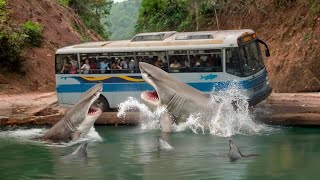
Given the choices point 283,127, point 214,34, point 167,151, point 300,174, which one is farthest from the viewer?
point 214,34

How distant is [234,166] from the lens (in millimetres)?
14203

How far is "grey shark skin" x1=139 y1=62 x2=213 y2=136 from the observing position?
1888 cm

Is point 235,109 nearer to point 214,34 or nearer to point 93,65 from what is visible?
point 214,34

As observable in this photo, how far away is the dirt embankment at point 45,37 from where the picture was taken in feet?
96.7

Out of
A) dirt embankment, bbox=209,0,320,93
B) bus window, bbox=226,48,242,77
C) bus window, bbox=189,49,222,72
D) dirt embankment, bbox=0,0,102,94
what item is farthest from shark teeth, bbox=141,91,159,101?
dirt embankment, bbox=0,0,102,94

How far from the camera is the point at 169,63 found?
68.6ft

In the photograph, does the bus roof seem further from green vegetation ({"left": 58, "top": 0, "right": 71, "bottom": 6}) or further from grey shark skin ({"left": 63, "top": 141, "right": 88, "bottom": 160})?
green vegetation ({"left": 58, "top": 0, "right": 71, "bottom": 6})

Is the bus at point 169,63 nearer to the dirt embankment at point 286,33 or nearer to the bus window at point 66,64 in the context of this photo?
the bus window at point 66,64

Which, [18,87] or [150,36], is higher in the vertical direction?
[150,36]

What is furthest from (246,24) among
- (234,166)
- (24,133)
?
(234,166)

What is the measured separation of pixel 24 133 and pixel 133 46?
4.69 m

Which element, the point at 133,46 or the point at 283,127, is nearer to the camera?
the point at 283,127

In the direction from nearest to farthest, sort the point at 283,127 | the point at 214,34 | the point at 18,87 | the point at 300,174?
1. the point at 300,174
2. the point at 283,127
3. the point at 214,34
4. the point at 18,87

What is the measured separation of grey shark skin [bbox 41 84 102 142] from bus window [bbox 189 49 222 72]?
428 centimetres
